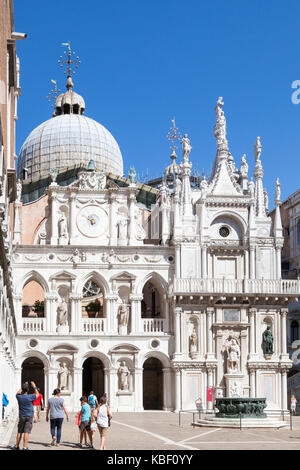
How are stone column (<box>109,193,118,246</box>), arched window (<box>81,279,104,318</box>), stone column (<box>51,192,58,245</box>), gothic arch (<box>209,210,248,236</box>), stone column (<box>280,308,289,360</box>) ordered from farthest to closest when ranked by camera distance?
arched window (<box>81,279,104,318</box>)
gothic arch (<box>209,210,248,236</box>)
stone column (<box>109,193,118,246</box>)
stone column (<box>51,192,58,245</box>)
stone column (<box>280,308,289,360</box>)

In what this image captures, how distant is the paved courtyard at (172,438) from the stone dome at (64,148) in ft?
116

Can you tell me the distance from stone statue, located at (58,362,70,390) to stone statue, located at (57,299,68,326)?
2586mm

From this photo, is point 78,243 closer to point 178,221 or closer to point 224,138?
point 178,221

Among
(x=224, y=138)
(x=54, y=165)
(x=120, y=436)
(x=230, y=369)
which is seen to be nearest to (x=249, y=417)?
(x=120, y=436)

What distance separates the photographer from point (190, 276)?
56.1m

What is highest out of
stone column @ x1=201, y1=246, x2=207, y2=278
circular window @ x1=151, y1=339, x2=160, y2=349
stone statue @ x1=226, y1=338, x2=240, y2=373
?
stone column @ x1=201, y1=246, x2=207, y2=278

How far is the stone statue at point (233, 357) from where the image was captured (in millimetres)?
55156

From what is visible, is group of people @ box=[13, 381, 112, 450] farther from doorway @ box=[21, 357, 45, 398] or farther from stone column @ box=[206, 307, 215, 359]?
doorway @ box=[21, 357, 45, 398]

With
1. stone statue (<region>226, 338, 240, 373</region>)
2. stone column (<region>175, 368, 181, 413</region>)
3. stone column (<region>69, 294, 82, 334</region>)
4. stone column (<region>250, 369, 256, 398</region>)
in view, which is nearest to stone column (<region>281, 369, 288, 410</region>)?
stone column (<region>250, 369, 256, 398</region>)

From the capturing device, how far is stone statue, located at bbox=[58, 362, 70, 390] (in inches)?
2125

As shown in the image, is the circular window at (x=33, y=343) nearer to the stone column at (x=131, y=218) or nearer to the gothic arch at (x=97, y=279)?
the gothic arch at (x=97, y=279)

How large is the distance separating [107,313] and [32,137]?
25.3 m

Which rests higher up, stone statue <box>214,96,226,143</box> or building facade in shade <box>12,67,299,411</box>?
stone statue <box>214,96,226,143</box>

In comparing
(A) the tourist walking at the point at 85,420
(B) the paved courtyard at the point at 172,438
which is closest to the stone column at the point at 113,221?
(B) the paved courtyard at the point at 172,438
